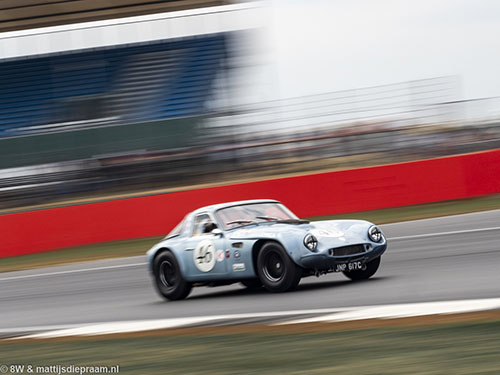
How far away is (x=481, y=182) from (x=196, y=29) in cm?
1062

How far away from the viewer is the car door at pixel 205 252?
28.8ft

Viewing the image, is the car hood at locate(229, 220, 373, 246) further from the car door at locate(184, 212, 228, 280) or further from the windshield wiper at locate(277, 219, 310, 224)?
the car door at locate(184, 212, 228, 280)

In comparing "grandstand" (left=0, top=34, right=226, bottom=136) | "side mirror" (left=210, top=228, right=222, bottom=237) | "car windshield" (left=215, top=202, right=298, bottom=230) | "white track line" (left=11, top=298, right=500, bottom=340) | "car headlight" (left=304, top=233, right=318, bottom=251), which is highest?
"grandstand" (left=0, top=34, right=226, bottom=136)

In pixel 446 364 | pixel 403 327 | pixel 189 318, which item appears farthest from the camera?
pixel 189 318

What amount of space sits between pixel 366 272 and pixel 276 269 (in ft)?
3.63

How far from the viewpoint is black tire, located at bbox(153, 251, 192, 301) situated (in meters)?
9.30

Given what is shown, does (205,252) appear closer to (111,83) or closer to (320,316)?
(320,316)

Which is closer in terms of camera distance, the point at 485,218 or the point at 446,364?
the point at 446,364

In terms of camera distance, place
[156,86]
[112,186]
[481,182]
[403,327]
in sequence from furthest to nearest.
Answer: [156,86] → [112,186] → [481,182] → [403,327]

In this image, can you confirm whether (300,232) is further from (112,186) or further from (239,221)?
(112,186)

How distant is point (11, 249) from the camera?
1803cm

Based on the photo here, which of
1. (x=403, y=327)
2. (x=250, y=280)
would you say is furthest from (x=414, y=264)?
(x=403, y=327)

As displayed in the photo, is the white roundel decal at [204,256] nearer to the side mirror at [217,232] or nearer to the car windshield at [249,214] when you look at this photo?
the side mirror at [217,232]

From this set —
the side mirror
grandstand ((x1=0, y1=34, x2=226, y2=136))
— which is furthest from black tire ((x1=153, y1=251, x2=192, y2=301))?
grandstand ((x1=0, y1=34, x2=226, y2=136))
